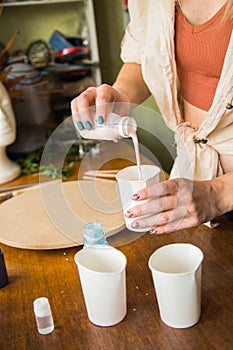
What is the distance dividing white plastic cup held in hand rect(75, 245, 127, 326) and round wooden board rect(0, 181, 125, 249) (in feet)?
0.72

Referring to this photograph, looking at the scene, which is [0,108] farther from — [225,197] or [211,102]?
[225,197]

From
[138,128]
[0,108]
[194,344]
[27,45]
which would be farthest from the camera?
[27,45]

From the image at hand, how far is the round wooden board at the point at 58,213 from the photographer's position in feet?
3.27

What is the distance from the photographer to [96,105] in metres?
0.93

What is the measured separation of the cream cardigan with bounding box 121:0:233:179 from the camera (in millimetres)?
993

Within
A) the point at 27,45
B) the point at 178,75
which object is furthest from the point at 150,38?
the point at 27,45

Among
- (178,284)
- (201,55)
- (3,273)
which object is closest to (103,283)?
(178,284)

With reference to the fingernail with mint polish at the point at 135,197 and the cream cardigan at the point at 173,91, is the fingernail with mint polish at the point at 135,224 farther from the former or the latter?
the cream cardigan at the point at 173,91

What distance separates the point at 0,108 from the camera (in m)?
1.42

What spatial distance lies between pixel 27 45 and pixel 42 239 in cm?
122

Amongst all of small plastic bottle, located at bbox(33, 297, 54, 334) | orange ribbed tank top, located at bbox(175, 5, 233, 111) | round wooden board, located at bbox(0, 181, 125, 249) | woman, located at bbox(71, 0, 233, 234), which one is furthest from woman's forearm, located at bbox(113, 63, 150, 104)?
small plastic bottle, located at bbox(33, 297, 54, 334)

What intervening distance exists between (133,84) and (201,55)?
25 cm

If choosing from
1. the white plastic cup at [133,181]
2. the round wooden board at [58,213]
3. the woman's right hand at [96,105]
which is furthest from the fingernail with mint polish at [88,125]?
the round wooden board at [58,213]

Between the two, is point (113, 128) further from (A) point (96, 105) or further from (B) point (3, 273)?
(B) point (3, 273)
